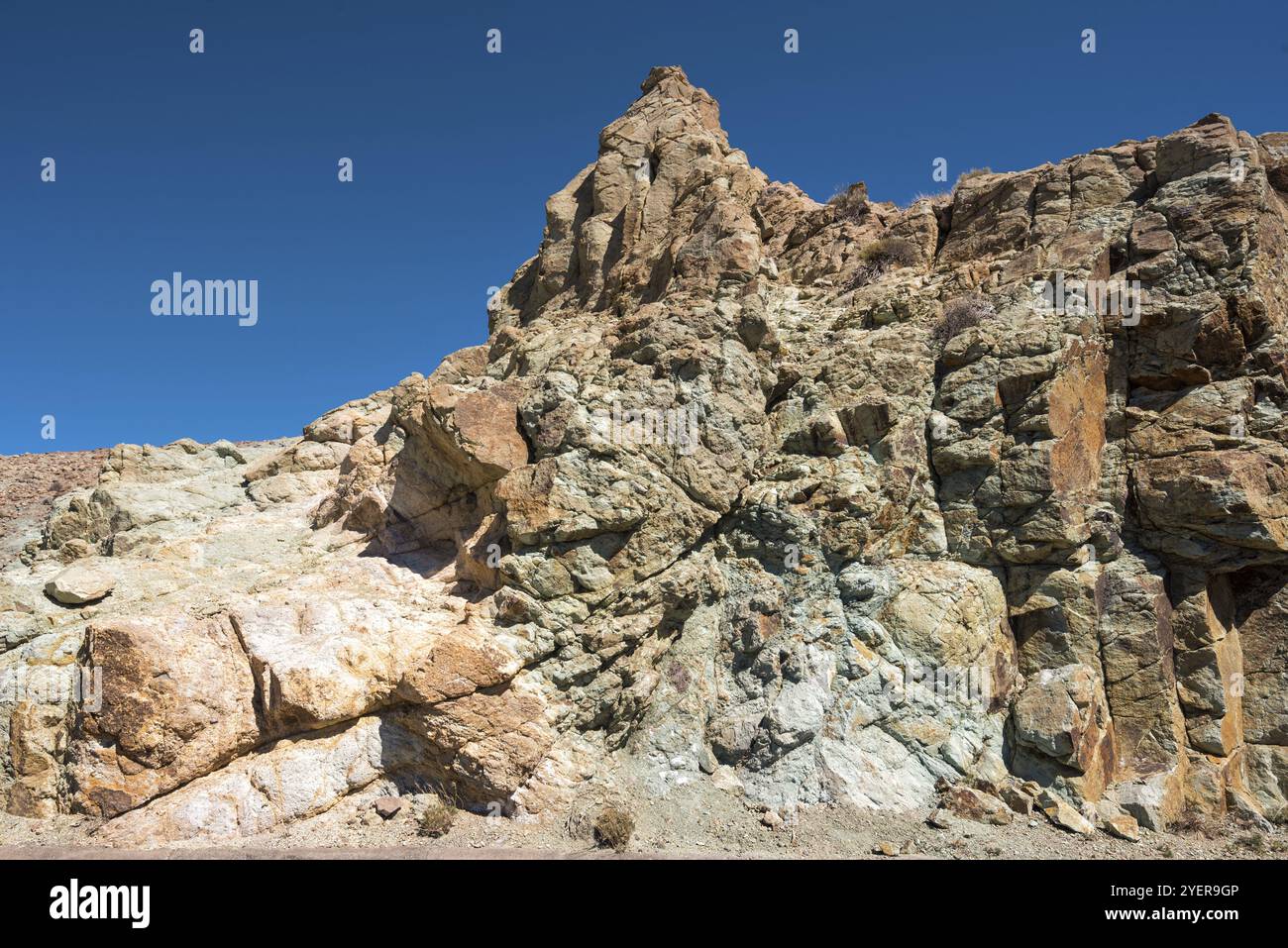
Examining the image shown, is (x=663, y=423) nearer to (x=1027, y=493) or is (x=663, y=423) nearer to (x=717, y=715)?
(x=717, y=715)

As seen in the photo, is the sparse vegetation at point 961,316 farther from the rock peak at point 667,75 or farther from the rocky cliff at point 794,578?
the rock peak at point 667,75

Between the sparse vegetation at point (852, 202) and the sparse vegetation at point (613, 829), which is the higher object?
the sparse vegetation at point (852, 202)

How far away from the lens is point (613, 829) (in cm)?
1050

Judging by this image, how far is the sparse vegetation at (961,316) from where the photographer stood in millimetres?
14430

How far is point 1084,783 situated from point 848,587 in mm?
4977

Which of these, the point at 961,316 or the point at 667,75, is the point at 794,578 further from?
the point at 667,75

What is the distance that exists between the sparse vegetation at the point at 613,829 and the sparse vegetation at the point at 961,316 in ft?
39.0

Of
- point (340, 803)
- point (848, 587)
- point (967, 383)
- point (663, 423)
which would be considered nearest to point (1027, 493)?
point (967, 383)

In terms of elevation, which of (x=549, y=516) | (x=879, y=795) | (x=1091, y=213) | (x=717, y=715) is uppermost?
(x=1091, y=213)

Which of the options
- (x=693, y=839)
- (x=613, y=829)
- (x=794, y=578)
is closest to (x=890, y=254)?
(x=794, y=578)

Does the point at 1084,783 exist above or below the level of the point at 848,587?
below

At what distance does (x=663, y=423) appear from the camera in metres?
14.1

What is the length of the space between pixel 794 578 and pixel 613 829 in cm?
582

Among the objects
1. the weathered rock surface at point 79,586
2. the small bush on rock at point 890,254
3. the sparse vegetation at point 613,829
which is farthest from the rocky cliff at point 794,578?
the small bush on rock at point 890,254
